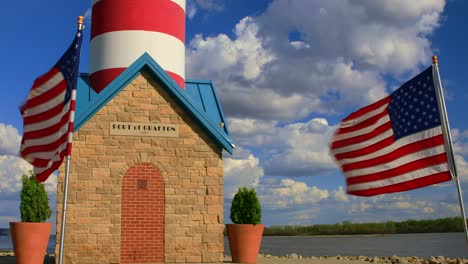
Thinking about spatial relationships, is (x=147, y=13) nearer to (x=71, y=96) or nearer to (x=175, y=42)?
(x=175, y=42)

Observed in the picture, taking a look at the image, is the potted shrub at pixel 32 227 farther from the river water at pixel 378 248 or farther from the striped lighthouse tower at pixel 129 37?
the river water at pixel 378 248

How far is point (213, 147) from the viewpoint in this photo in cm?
1574

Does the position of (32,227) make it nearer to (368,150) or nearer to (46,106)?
(46,106)

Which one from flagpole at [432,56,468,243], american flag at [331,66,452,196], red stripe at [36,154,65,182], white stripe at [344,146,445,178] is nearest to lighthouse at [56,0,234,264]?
red stripe at [36,154,65,182]

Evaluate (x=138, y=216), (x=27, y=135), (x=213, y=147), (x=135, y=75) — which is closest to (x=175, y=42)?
(x=135, y=75)

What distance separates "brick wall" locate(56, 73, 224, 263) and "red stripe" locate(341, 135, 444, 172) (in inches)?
254

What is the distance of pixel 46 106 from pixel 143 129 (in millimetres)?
4973

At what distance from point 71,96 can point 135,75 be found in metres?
5.72

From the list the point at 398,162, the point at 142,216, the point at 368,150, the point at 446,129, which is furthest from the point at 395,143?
the point at 142,216

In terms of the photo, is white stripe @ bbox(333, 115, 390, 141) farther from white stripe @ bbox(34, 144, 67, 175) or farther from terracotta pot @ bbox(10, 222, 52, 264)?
terracotta pot @ bbox(10, 222, 52, 264)

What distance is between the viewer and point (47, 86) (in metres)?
10.6

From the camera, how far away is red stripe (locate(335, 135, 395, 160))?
9.59m

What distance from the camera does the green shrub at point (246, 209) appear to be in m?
15.3

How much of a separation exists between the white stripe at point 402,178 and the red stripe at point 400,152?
0.37 m
